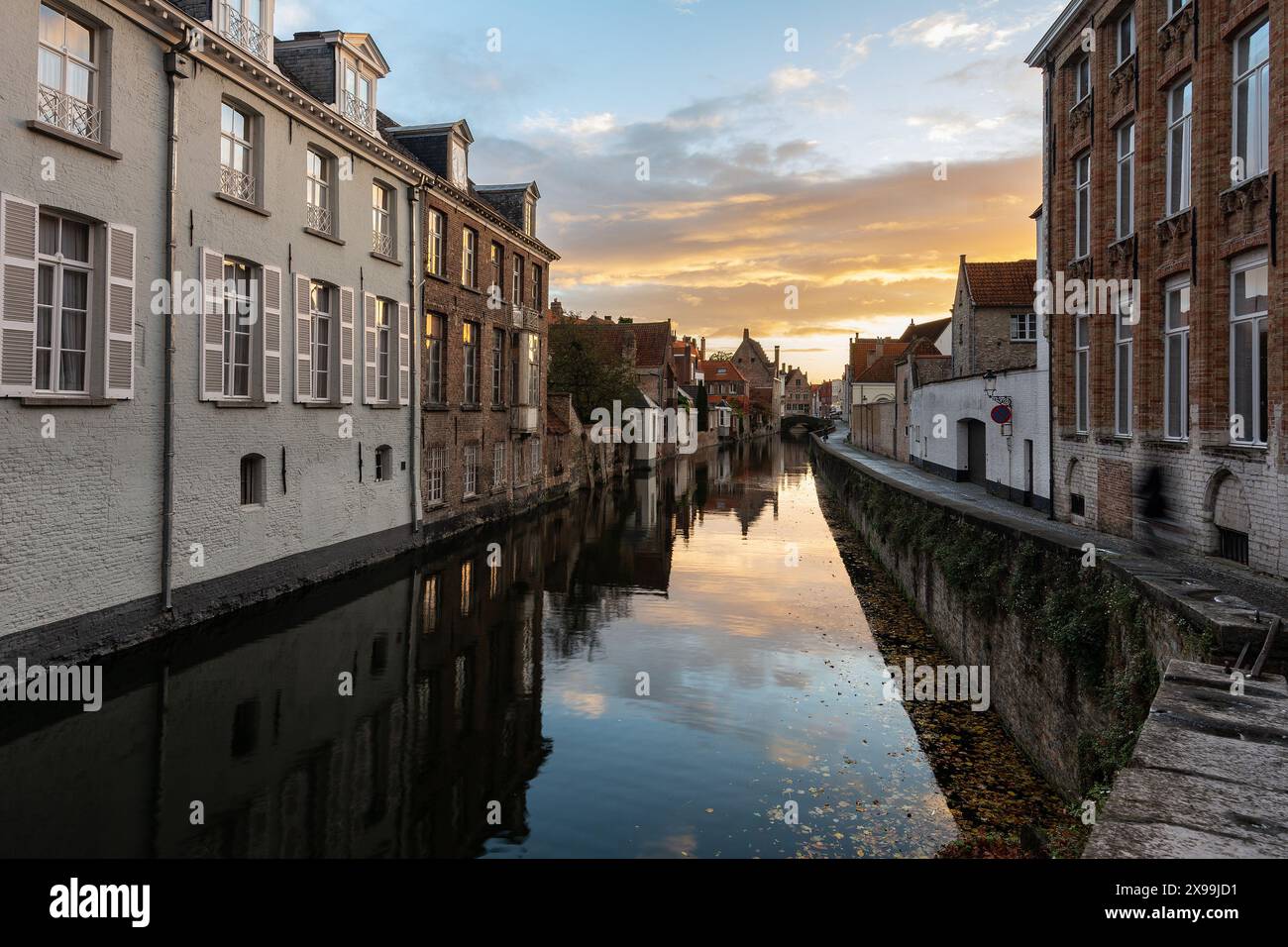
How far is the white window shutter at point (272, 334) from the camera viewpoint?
14.4 meters

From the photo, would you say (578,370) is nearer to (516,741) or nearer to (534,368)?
(534,368)

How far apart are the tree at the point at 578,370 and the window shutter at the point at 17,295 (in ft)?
99.8

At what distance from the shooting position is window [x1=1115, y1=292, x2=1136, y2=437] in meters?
13.9

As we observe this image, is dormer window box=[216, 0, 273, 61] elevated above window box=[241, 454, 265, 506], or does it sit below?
above

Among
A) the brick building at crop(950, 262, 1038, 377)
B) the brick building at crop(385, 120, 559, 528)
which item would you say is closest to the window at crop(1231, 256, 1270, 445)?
the brick building at crop(385, 120, 559, 528)

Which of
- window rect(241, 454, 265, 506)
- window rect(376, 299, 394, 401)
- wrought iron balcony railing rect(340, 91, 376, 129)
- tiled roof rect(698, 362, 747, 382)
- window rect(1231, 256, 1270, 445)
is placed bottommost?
window rect(241, 454, 265, 506)

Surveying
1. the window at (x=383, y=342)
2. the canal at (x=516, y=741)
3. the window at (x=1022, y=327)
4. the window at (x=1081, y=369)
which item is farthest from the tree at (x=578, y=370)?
the window at (x=1081, y=369)

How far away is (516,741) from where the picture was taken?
29.1 feet

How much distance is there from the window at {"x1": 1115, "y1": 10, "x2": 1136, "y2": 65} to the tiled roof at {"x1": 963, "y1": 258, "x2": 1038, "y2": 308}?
1953cm

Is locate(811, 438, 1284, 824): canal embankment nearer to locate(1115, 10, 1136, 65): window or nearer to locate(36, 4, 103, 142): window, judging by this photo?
locate(1115, 10, 1136, 65): window

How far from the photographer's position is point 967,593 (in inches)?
456
